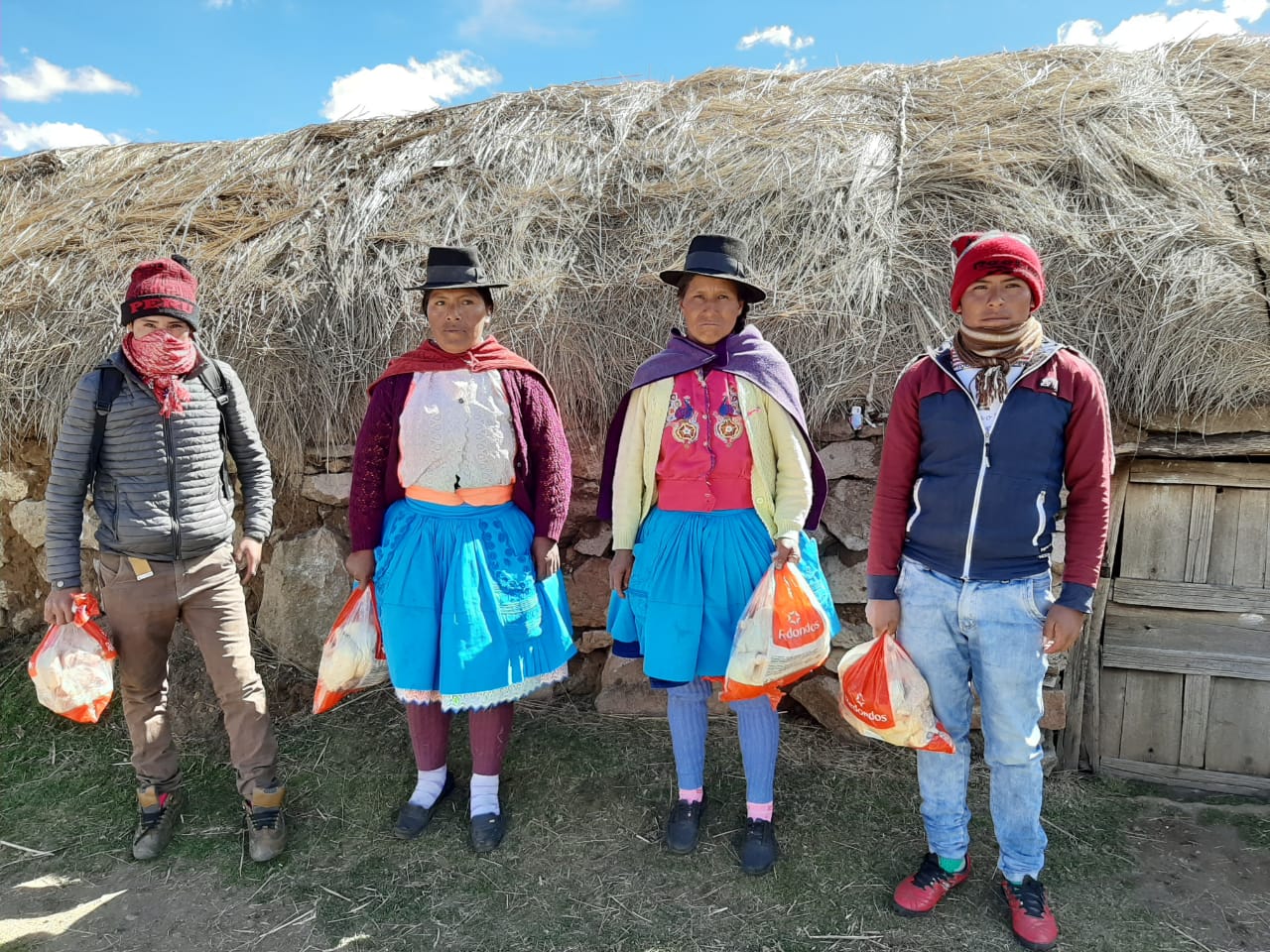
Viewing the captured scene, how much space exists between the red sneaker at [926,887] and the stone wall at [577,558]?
2.86 feet

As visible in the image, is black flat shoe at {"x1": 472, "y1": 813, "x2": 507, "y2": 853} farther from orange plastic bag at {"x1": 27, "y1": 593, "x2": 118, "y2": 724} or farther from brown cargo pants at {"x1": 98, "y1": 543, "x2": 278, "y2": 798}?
orange plastic bag at {"x1": 27, "y1": 593, "x2": 118, "y2": 724}

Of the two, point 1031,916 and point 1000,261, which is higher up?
point 1000,261

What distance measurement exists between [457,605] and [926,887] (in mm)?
1688

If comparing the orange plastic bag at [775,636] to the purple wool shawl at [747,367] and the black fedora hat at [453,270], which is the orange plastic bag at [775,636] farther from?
the black fedora hat at [453,270]

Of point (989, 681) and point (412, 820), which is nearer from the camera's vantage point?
point (989, 681)

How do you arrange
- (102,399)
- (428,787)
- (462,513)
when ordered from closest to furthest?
(102,399), (462,513), (428,787)

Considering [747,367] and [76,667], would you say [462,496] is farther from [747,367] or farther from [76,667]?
[76,667]

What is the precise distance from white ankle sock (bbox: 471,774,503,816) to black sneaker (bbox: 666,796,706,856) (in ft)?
2.03

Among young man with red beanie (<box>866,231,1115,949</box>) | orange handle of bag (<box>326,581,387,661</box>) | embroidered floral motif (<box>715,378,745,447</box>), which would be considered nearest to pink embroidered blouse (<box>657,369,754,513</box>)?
embroidered floral motif (<box>715,378,745,447</box>)

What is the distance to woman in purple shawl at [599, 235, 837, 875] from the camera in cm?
254

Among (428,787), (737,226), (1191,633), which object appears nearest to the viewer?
(428,787)

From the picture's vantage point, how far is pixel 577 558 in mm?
3674

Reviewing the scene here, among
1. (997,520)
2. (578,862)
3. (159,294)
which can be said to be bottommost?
(578,862)

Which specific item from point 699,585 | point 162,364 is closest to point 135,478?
point 162,364
